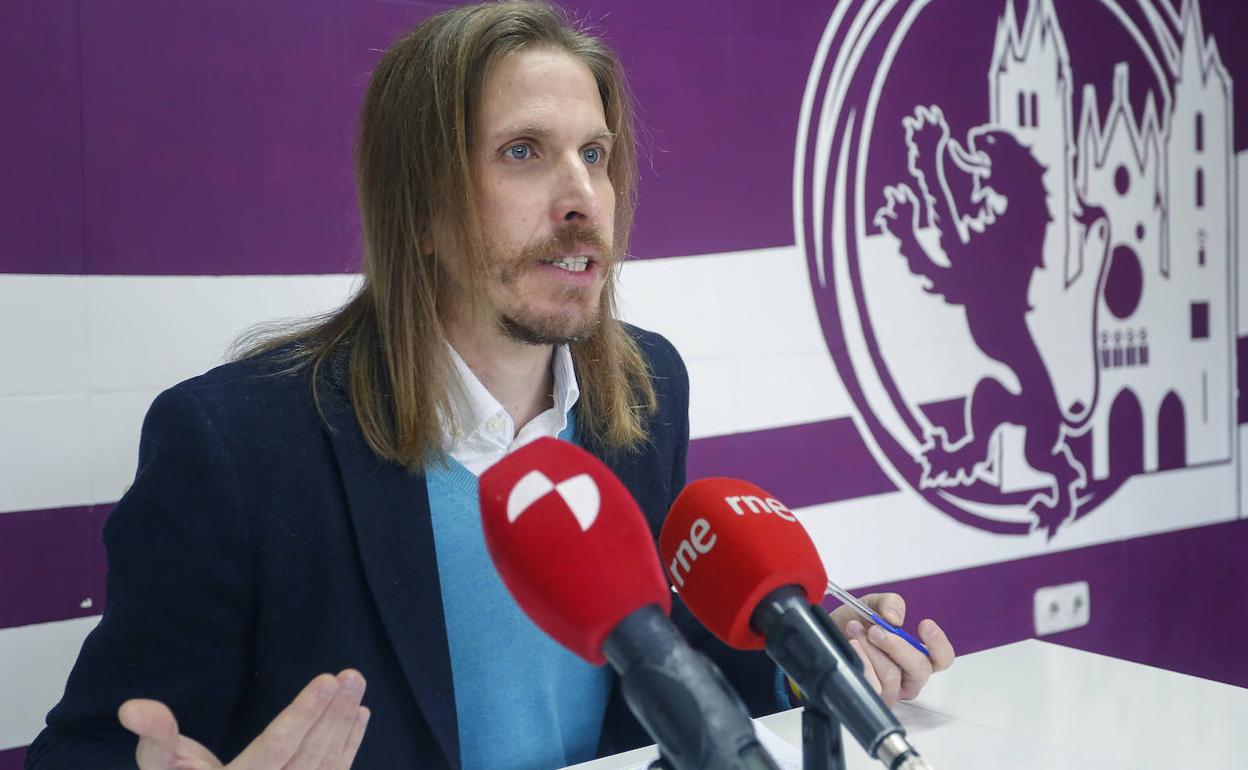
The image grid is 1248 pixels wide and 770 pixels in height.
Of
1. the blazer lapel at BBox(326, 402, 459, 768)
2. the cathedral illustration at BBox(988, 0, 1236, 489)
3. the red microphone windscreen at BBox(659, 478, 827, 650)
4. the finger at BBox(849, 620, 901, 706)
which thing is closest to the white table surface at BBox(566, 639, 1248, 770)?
the finger at BBox(849, 620, 901, 706)

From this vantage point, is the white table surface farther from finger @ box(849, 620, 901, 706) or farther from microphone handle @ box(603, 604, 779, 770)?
microphone handle @ box(603, 604, 779, 770)


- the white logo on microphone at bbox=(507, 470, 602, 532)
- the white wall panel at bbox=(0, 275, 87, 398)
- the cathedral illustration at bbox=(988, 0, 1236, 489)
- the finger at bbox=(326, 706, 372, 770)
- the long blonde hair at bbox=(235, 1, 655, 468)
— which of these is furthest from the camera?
the cathedral illustration at bbox=(988, 0, 1236, 489)

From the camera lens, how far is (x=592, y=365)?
1.42 m

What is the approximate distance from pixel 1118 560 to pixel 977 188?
3.61 feet

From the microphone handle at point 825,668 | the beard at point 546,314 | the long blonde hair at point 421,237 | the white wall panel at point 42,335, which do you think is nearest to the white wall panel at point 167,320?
the white wall panel at point 42,335

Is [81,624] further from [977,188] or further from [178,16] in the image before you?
[977,188]

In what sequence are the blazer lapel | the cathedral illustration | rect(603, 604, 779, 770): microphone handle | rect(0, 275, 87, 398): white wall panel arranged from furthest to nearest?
the cathedral illustration → rect(0, 275, 87, 398): white wall panel → the blazer lapel → rect(603, 604, 779, 770): microphone handle

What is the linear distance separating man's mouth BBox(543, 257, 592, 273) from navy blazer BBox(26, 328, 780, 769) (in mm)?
290

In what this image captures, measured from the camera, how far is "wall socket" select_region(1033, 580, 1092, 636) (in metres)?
2.71

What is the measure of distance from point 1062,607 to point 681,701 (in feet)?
8.29

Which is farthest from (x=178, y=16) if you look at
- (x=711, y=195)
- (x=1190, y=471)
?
(x=1190, y=471)

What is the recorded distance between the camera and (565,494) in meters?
0.61

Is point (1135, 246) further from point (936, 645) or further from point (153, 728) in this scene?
point (153, 728)

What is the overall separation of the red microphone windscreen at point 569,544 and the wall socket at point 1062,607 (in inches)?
93.3
